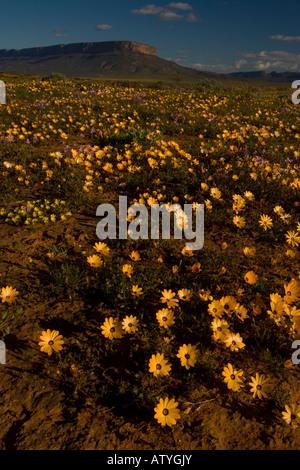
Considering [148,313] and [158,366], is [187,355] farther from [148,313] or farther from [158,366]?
[148,313]

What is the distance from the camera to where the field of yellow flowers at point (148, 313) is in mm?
2191

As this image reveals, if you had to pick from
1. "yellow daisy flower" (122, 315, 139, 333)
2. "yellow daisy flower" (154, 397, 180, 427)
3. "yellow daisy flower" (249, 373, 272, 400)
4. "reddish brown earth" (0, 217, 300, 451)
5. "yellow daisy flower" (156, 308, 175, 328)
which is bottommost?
"reddish brown earth" (0, 217, 300, 451)

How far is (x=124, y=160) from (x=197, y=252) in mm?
3982

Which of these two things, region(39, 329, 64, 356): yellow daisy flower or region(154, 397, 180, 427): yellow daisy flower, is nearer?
region(154, 397, 180, 427): yellow daisy flower

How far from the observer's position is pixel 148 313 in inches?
123

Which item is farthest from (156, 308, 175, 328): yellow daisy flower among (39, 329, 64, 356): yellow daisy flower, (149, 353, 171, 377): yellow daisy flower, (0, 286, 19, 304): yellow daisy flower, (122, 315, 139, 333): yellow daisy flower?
(0, 286, 19, 304): yellow daisy flower

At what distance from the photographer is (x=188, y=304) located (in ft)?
10.7

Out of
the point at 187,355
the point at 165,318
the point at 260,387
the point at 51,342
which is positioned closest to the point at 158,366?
the point at 187,355

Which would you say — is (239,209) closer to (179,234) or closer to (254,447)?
(179,234)

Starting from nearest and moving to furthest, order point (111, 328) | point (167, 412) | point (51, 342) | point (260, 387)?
1. point (167, 412)
2. point (260, 387)
3. point (51, 342)
4. point (111, 328)

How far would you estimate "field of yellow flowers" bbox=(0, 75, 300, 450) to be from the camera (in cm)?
219

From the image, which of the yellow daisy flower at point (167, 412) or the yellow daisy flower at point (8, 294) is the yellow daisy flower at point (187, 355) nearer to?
the yellow daisy flower at point (167, 412)

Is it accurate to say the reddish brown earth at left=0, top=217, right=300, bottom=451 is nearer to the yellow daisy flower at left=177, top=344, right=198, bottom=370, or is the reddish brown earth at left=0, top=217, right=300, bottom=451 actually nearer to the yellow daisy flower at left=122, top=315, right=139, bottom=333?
the yellow daisy flower at left=177, top=344, right=198, bottom=370
